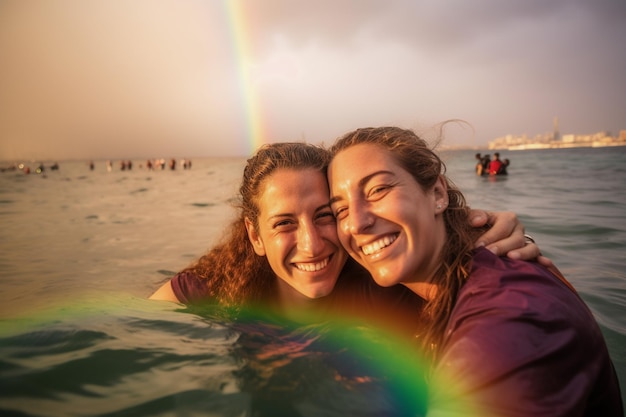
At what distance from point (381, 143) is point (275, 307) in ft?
6.76

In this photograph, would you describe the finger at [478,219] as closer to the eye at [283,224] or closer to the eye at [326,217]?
the eye at [326,217]

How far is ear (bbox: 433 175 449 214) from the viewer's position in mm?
2838

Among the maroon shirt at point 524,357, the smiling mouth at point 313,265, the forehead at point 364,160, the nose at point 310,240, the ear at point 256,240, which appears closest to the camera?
the maroon shirt at point 524,357

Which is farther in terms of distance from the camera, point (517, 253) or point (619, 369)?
point (619, 369)

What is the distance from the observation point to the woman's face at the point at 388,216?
257 centimetres

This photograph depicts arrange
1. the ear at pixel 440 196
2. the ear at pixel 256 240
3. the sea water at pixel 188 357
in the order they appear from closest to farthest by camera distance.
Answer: the sea water at pixel 188 357
the ear at pixel 440 196
the ear at pixel 256 240

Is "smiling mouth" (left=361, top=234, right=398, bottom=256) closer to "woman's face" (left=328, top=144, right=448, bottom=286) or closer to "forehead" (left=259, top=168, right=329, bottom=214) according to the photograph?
"woman's face" (left=328, top=144, right=448, bottom=286)

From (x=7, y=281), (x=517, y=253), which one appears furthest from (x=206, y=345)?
(x=7, y=281)

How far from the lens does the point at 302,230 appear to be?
3129 millimetres

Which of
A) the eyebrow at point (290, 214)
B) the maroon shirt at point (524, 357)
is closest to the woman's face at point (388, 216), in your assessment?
the eyebrow at point (290, 214)

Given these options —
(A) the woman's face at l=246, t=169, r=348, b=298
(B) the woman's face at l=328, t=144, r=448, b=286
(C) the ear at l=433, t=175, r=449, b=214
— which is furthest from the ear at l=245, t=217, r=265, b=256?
(C) the ear at l=433, t=175, r=449, b=214

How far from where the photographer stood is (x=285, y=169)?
3281 millimetres

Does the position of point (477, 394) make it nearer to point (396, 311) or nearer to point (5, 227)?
point (396, 311)

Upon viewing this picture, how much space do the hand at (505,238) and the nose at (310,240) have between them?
115cm
